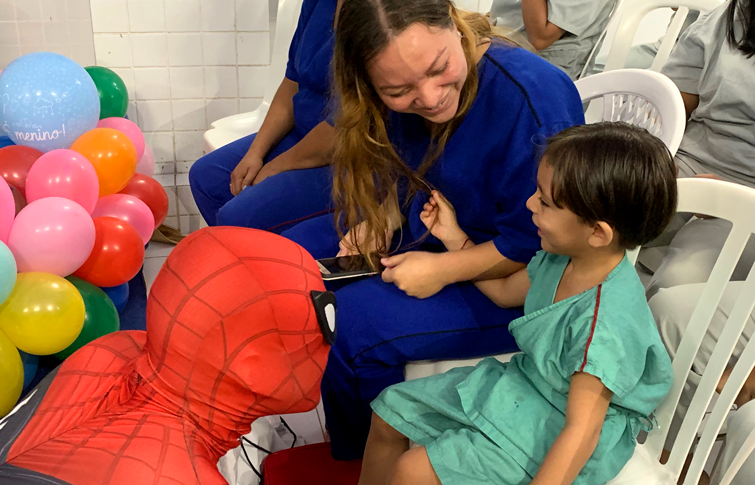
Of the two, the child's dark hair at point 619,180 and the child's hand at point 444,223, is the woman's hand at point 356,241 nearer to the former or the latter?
the child's hand at point 444,223

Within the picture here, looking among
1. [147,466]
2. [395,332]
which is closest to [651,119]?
[395,332]

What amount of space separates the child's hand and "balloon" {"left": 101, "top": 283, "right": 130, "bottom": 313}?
43.9 inches

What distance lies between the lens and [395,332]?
3.75 feet

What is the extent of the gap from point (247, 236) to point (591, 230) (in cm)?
48

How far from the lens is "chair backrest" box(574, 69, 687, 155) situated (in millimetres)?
1213

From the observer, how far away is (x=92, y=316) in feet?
5.58

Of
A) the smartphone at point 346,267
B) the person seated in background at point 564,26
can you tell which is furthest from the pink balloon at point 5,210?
the person seated in background at point 564,26

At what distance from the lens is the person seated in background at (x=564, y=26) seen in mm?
1984

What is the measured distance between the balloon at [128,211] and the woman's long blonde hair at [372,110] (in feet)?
2.79

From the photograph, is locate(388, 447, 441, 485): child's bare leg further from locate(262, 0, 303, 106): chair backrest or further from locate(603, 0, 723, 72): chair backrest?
locate(262, 0, 303, 106): chair backrest

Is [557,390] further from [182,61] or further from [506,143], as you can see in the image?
[182,61]

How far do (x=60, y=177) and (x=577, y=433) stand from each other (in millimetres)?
1391

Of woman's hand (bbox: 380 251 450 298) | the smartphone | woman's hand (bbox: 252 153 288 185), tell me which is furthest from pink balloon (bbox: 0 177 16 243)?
woman's hand (bbox: 380 251 450 298)

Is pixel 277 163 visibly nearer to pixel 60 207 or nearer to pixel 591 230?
pixel 60 207
